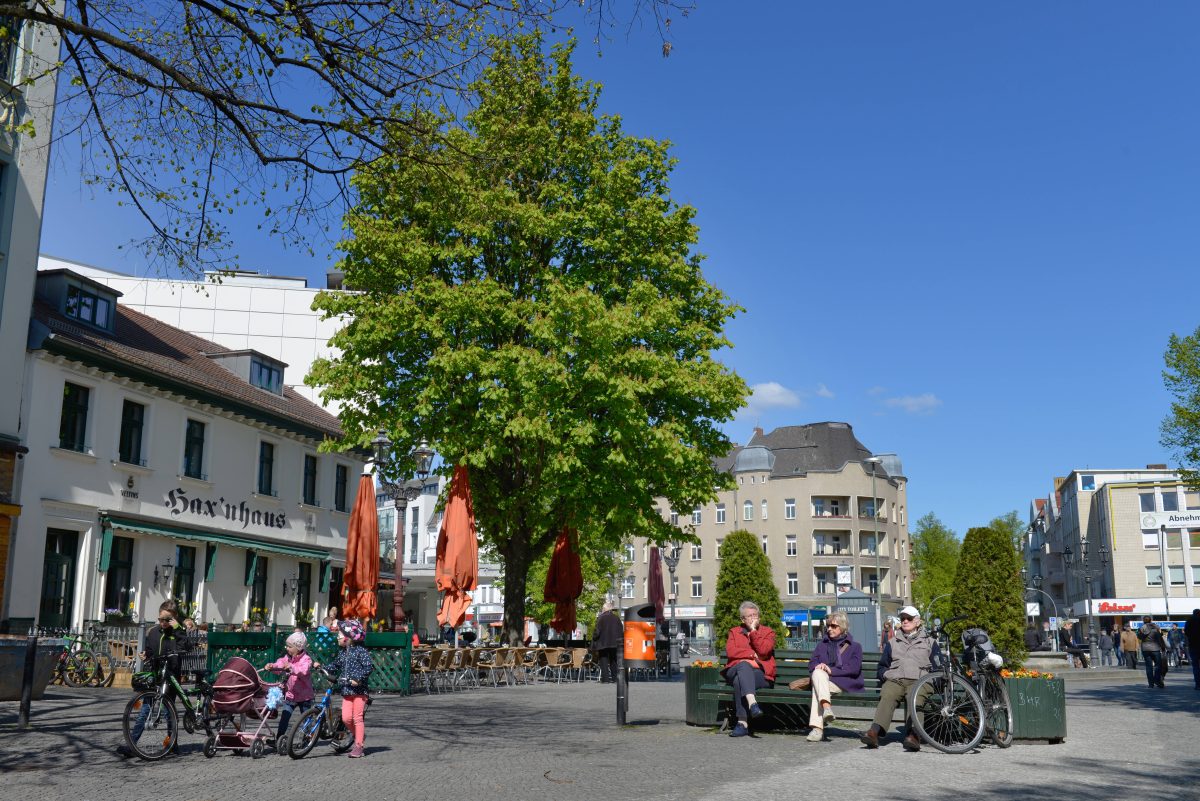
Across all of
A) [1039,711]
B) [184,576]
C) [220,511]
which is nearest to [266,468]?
[220,511]

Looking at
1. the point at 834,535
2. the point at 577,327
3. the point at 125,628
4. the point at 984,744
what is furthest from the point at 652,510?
the point at 834,535

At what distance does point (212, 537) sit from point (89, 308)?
20.7 feet

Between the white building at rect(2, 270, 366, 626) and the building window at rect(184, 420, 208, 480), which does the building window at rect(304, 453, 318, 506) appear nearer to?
the white building at rect(2, 270, 366, 626)

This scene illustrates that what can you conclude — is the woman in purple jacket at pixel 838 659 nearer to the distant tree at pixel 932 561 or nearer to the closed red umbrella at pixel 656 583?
the closed red umbrella at pixel 656 583

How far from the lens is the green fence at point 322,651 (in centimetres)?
1778

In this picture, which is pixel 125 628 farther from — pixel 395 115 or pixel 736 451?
pixel 736 451

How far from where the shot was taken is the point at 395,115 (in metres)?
12.3

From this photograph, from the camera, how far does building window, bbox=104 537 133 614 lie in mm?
23953

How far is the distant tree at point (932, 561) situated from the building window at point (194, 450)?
56.8 meters

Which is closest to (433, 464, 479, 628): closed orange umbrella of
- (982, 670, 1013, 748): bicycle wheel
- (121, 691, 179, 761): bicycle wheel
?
(121, 691, 179, 761): bicycle wheel

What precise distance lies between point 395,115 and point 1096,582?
8545 cm

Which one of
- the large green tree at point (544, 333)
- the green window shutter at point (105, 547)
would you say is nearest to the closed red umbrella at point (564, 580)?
the large green tree at point (544, 333)

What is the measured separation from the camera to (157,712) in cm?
1045

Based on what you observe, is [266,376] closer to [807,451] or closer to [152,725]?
[152,725]
